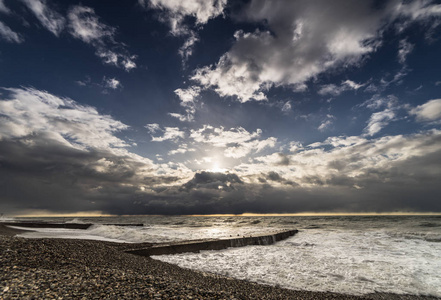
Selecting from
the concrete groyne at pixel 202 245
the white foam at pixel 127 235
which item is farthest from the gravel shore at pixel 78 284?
the white foam at pixel 127 235

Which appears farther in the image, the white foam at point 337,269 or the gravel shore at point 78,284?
the white foam at point 337,269

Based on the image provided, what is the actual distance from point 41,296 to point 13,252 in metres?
3.87

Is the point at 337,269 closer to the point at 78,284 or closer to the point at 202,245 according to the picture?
the point at 202,245

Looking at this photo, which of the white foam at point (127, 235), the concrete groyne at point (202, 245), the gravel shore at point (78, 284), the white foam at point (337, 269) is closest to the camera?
the gravel shore at point (78, 284)

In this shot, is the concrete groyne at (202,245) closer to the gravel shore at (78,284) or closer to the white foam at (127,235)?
the white foam at (127,235)

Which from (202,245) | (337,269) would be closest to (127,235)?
(202,245)

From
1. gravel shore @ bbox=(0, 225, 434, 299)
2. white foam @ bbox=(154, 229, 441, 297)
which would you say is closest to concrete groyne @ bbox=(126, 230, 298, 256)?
white foam @ bbox=(154, 229, 441, 297)

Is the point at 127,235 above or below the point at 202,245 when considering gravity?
above

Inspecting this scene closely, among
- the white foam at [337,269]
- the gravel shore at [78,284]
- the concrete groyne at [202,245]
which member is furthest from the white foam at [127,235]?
the gravel shore at [78,284]

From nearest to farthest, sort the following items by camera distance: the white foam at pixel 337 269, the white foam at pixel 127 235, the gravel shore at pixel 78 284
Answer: the gravel shore at pixel 78 284 < the white foam at pixel 337 269 < the white foam at pixel 127 235

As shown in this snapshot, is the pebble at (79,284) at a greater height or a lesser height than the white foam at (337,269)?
greater

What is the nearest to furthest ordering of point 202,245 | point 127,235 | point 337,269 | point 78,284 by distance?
point 78,284, point 337,269, point 202,245, point 127,235

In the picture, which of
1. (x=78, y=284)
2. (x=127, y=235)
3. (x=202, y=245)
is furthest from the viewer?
(x=127, y=235)

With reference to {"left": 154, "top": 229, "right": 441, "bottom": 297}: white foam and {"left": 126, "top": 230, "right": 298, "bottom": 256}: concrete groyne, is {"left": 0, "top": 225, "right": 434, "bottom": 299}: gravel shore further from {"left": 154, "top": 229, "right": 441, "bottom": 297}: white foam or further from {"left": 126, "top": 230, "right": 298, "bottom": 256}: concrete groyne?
{"left": 126, "top": 230, "right": 298, "bottom": 256}: concrete groyne
